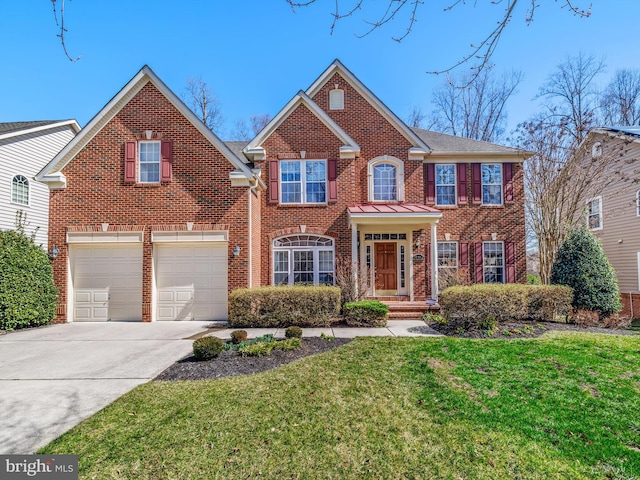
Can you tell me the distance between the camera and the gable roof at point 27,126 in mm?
13977

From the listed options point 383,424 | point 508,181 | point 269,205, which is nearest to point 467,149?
point 508,181

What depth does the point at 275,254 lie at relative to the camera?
12.5 m

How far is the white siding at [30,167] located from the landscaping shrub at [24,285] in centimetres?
363

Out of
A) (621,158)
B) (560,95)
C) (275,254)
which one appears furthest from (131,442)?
(560,95)

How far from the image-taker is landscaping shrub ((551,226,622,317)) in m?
9.98

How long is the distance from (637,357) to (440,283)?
6.77 meters

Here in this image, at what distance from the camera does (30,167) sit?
15188 millimetres

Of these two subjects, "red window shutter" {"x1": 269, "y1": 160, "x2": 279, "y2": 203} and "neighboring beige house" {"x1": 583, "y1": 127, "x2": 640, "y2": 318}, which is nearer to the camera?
"red window shutter" {"x1": 269, "y1": 160, "x2": 279, "y2": 203}

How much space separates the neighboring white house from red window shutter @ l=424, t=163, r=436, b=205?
15518mm

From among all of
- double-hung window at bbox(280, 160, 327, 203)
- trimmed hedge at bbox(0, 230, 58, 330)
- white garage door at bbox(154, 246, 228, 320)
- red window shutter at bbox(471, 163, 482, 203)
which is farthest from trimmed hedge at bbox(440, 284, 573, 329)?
trimmed hedge at bbox(0, 230, 58, 330)

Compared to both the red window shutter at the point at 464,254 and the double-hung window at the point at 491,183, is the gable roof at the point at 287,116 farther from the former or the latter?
the red window shutter at the point at 464,254

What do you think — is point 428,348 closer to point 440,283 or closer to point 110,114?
point 440,283

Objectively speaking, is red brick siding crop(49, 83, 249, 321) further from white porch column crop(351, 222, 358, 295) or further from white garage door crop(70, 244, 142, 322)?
white porch column crop(351, 222, 358, 295)

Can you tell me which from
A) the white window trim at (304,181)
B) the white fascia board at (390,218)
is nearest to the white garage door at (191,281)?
the white window trim at (304,181)
